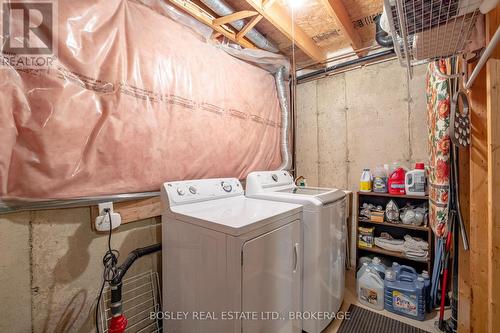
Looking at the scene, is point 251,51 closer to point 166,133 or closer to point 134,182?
point 166,133

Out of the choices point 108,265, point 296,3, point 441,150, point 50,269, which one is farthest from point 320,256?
point 296,3

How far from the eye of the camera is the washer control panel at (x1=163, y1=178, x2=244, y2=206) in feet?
4.62

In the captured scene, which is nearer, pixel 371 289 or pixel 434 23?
pixel 434 23

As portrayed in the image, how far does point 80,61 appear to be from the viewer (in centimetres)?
114

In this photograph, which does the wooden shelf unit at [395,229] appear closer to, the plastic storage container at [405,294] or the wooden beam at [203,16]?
the plastic storage container at [405,294]

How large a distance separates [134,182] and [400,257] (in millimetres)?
2606

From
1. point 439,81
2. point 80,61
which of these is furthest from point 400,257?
point 80,61

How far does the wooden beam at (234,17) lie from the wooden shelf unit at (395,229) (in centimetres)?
211

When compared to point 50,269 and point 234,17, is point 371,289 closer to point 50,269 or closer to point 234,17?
point 50,269

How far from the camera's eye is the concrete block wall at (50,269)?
3.28ft

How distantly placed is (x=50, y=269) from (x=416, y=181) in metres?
2.91

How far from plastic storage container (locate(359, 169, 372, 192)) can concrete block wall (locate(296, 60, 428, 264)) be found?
0.50 ft

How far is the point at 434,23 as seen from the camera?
904 millimetres

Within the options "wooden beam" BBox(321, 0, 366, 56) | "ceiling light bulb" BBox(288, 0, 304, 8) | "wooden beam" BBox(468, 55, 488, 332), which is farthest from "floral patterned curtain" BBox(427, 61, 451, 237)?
"ceiling light bulb" BBox(288, 0, 304, 8)
